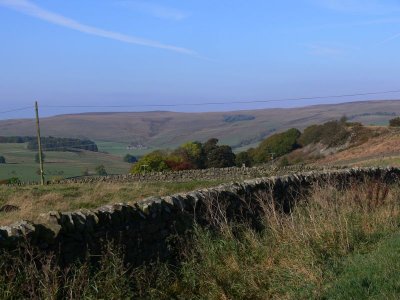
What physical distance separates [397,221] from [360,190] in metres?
2.41

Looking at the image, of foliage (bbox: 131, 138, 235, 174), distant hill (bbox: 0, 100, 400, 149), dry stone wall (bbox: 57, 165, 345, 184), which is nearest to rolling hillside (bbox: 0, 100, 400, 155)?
distant hill (bbox: 0, 100, 400, 149)

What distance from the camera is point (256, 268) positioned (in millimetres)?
7426

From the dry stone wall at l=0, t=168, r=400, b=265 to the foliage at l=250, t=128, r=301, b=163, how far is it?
42.9 m

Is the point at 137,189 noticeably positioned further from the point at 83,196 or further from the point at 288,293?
the point at 288,293

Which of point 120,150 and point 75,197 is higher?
point 75,197

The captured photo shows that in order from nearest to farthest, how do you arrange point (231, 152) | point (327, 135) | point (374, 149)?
point (374, 149)
point (231, 152)
point (327, 135)

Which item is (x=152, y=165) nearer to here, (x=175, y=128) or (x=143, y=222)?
(x=143, y=222)

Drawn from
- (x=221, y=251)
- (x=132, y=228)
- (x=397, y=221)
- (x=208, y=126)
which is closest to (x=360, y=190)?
(x=397, y=221)

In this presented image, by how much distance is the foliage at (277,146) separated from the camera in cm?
5462

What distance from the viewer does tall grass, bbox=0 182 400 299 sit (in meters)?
5.93

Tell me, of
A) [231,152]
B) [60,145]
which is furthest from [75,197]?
[60,145]

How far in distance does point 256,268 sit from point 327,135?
51.9 meters

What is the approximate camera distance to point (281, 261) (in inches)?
295

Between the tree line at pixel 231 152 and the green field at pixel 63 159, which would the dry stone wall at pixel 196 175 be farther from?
the green field at pixel 63 159
